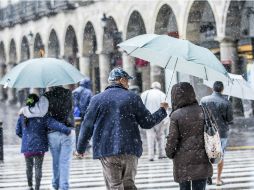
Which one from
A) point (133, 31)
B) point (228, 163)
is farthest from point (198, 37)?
point (228, 163)

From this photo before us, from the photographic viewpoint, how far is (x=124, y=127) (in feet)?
23.3

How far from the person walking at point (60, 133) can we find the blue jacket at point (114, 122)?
2.81 m

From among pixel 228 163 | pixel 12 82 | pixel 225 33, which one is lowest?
pixel 228 163

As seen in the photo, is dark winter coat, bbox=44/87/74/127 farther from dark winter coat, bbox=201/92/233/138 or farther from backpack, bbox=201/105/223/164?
backpack, bbox=201/105/223/164

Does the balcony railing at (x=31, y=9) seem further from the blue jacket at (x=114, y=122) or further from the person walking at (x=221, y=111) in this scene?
the blue jacket at (x=114, y=122)

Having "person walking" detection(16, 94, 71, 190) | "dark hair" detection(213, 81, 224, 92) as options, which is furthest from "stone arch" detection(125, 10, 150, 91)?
"person walking" detection(16, 94, 71, 190)

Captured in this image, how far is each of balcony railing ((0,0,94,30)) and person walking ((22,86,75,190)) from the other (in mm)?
29520

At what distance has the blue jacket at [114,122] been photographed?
23.1 ft

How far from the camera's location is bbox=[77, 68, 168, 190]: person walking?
7.02 meters

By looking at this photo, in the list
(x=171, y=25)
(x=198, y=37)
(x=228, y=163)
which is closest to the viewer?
(x=228, y=163)

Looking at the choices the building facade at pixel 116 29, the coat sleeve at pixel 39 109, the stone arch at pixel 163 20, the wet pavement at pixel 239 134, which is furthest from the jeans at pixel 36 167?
the stone arch at pixel 163 20

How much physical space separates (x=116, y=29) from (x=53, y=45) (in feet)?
31.9

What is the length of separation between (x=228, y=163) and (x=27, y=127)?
6.00 metres

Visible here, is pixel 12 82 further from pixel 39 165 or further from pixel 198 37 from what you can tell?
pixel 198 37
